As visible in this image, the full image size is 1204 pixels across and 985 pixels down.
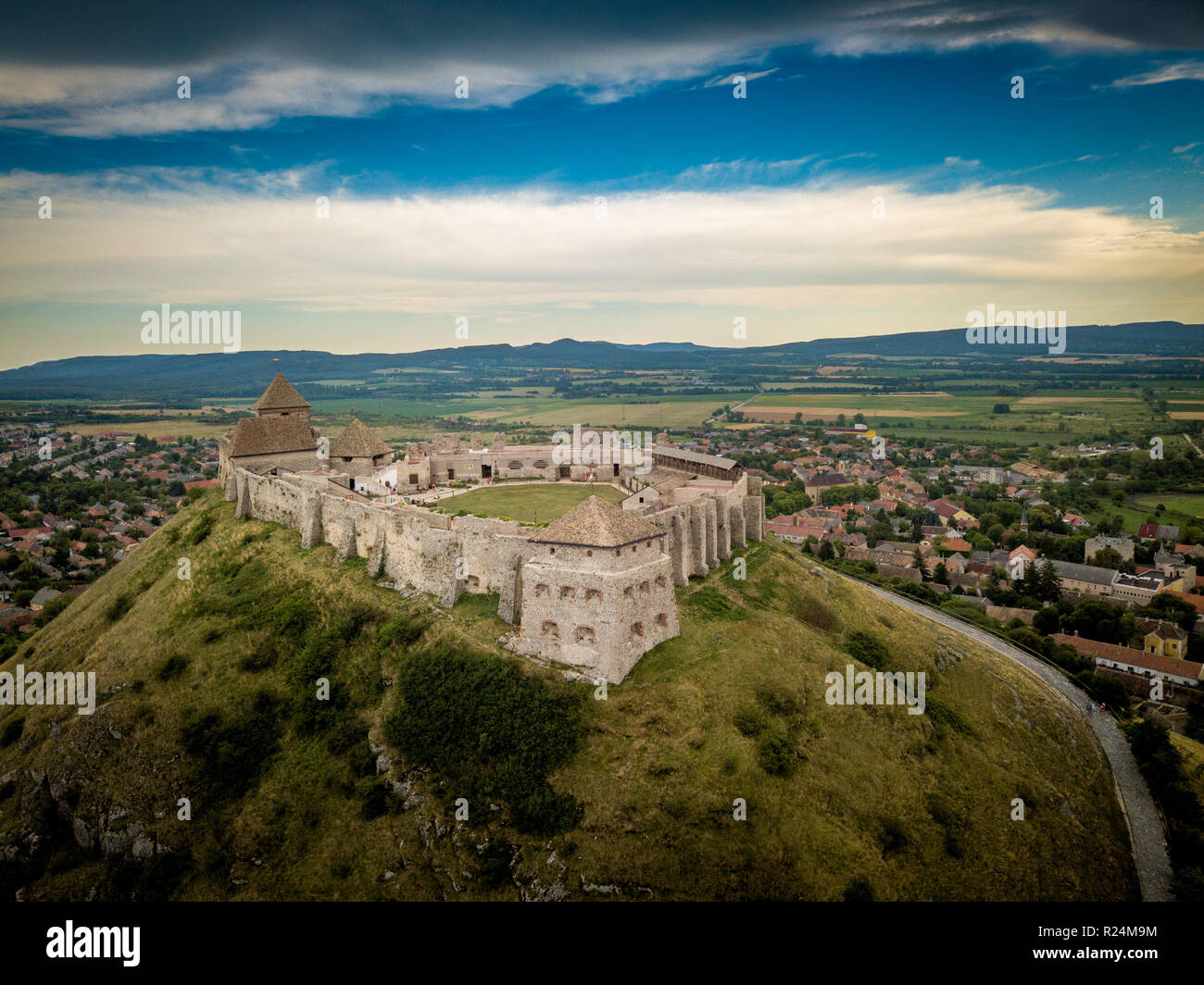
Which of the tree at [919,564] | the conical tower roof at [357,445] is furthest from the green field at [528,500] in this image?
the tree at [919,564]

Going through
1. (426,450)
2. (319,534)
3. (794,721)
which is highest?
(426,450)

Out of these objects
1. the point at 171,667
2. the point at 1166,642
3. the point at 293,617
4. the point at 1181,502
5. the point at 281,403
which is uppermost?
the point at 281,403

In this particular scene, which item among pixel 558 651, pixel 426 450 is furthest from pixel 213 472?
pixel 558 651

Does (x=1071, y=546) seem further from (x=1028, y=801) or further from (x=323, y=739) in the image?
(x=323, y=739)

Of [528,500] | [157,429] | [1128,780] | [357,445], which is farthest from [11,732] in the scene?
[157,429]

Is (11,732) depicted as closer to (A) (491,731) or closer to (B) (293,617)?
(B) (293,617)

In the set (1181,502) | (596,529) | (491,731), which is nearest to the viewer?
(491,731)
